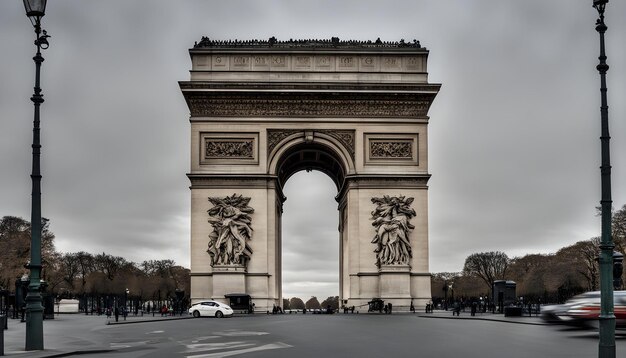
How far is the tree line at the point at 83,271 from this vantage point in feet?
250

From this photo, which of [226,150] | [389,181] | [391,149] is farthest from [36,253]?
[391,149]

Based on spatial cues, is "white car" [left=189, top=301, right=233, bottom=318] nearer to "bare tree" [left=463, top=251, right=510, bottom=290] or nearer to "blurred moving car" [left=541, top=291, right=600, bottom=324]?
"blurred moving car" [left=541, top=291, right=600, bottom=324]

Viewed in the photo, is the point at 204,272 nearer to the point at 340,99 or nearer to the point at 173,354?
the point at 340,99

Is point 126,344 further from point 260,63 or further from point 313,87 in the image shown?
point 260,63

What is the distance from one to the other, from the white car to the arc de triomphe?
1.38m

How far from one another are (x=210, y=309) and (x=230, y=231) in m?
4.74

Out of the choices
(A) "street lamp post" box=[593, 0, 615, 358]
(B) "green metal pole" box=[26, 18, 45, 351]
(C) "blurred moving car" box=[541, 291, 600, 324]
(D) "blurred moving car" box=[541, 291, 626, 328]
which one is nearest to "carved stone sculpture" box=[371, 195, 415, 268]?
(C) "blurred moving car" box=[541, 291, 600, 324]

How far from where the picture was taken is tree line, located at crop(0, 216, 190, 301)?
76.1 meters

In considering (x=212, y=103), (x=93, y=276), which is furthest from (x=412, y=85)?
(x=93, y=276)

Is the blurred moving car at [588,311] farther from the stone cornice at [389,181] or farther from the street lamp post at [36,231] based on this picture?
the stone cornice at [389,181]

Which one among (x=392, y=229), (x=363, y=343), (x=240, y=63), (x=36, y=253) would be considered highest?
(x=240, y=63)

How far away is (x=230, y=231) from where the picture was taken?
50.8 m

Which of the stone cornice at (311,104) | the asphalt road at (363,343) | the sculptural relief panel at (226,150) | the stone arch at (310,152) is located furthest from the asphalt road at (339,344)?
the stone cornice at (311,104)

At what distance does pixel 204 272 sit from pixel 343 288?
42.5 ft
